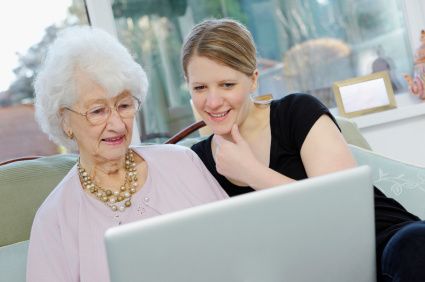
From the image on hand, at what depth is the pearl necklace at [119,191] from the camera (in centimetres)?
156

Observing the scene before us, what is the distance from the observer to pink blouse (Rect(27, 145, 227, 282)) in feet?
4.82

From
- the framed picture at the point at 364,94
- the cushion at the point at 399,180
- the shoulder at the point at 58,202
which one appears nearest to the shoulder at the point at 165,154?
the shoulder at the point at 58,202

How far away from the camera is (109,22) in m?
2.76

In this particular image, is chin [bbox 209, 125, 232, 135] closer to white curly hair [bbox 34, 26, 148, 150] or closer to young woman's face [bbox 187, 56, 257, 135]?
young woman's face [bbox 187, 56, 257, 135]

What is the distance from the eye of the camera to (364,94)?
294 centimetres

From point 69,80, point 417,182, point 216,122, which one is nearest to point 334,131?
point 216,122

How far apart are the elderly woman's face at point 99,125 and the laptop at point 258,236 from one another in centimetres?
64

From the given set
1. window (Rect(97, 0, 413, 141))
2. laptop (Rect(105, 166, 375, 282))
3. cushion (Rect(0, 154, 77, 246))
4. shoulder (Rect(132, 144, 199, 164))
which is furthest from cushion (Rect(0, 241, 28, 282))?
window (Rect(97, 0, 413, 141))

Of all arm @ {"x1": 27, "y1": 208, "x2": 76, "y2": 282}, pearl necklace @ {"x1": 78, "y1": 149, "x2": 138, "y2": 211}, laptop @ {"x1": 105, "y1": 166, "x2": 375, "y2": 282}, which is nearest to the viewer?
laptop @ {"x1": 105, "y1": 166, "x2": 375, "y2": 282}

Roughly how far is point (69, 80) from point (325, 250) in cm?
84

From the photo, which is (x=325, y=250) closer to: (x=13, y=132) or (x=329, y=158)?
(x=329, y=158)

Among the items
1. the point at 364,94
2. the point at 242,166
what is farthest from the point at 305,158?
the point at 364,94

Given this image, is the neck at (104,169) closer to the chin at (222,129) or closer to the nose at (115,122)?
the nose at (115,122)

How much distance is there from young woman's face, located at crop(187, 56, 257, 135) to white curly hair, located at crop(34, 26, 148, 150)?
0.53 feet
